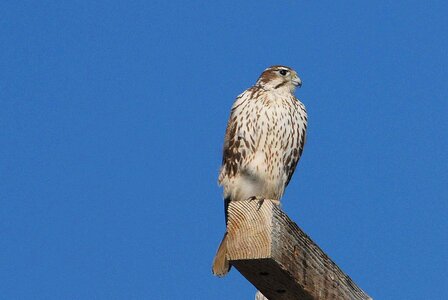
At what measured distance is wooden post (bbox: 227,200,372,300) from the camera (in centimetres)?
203

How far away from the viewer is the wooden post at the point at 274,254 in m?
2.03

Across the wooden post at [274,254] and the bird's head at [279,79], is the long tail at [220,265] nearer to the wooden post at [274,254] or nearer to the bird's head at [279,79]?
the wooden post at [274,254]

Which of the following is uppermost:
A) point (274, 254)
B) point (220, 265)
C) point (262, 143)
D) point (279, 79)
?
point (279, 79)

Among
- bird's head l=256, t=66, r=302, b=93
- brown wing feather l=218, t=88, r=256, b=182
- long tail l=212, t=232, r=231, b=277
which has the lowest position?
long tail l=212, t=232, r=231, b=277

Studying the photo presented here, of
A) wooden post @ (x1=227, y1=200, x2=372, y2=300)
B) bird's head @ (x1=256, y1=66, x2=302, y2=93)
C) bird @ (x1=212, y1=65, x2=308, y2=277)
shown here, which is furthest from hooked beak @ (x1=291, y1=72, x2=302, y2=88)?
wooden post @ (x1=227, y1=200, x2=372, y2=300)

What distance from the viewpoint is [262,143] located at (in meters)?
5.92

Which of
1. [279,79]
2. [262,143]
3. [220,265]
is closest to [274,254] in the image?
[220,265]

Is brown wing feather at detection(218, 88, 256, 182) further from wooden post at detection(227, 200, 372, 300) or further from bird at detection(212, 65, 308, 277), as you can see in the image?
wooden post at detection(227, 200, 372, 300)

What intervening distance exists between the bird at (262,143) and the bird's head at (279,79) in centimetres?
3

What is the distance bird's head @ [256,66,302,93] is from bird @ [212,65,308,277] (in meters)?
0.03

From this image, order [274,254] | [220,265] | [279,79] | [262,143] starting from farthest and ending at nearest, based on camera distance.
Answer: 1. [279,79]
2. [262,143]
3. [220,265]
4. [274,254]

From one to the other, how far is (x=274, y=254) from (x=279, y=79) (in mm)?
4555

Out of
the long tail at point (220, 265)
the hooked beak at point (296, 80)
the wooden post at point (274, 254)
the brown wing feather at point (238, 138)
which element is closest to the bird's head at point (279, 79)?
the hooked beak at point (296, 80)

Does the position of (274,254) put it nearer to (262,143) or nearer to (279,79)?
(262,143)
